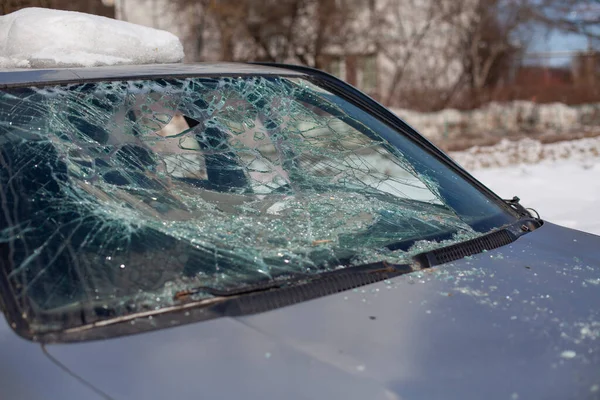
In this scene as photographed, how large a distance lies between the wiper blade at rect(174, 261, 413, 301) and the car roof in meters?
0.82

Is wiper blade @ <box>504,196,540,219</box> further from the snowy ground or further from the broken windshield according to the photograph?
the snowy ground

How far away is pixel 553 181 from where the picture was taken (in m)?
6.77

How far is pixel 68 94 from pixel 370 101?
1070mm

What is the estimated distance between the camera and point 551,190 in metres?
6.32

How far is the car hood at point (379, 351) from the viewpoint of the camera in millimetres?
1376

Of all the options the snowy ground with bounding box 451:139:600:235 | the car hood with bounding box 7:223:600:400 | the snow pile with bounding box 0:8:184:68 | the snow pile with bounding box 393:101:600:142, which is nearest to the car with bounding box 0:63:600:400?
the car hood with bounding box 7:223:600:400

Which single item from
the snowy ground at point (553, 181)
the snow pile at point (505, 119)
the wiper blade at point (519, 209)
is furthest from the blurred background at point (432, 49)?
the wiper blade at point (519, 209)

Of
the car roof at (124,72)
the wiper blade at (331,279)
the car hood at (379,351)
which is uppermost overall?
the car roof at (124,72)

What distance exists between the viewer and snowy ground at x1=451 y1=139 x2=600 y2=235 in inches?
205

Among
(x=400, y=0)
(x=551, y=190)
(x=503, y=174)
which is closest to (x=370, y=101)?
(x=551, y=190)

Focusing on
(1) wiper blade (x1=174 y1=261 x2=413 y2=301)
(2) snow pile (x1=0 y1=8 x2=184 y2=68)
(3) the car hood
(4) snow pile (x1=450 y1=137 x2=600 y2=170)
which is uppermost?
(2) snow pile (x1=0 y1=8 x2=184 y2=68)

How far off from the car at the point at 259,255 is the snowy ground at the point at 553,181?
7.35ft

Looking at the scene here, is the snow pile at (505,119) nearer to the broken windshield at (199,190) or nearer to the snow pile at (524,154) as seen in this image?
the snow pile at (524,154)

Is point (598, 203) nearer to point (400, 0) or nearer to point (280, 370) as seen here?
point (280, 370)
